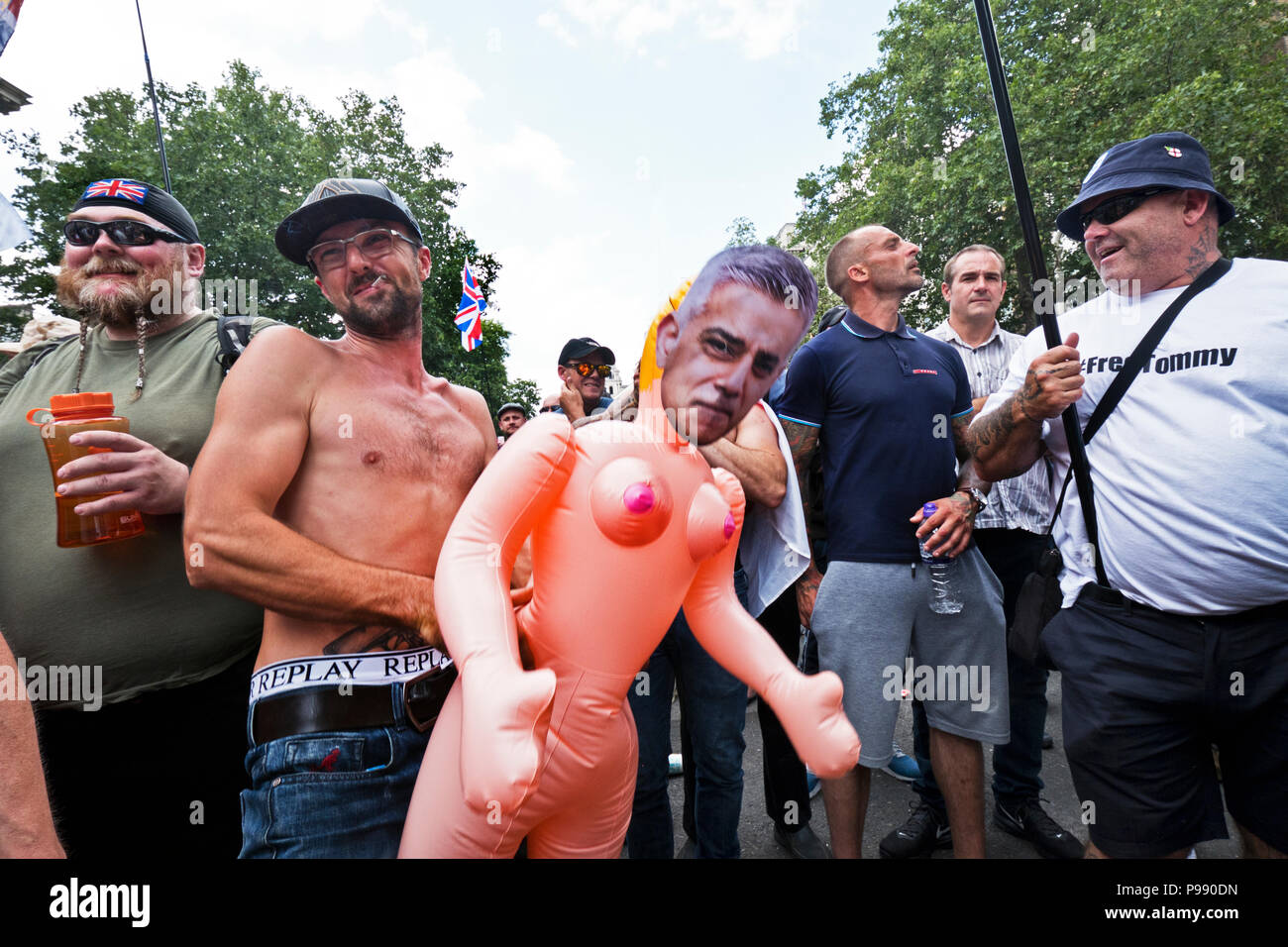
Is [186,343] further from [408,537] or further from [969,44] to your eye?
[969,44]

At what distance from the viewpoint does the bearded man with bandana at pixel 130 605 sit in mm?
1681

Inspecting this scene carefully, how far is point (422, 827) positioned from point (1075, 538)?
7.46ft

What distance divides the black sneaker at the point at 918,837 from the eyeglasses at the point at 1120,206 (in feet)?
8.92

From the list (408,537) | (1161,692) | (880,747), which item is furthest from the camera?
(880,747)

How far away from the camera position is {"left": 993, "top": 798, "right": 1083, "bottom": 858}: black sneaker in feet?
9.67

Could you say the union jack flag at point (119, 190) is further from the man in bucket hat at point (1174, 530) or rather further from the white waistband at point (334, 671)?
the man in bucket hat at point (1174, 530)

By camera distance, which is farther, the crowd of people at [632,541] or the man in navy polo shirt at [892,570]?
the man in navy polo shirt at [892,570]

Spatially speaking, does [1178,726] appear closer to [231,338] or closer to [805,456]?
[805,456]

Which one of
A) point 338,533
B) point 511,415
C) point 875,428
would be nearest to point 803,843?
point 875,428

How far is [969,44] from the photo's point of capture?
35.8 feet

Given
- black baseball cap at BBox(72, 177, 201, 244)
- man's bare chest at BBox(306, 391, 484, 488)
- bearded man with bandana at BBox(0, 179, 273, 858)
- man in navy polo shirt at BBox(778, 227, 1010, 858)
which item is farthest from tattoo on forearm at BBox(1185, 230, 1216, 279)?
black baseball cap at BBox(72, 177, 201, 244)

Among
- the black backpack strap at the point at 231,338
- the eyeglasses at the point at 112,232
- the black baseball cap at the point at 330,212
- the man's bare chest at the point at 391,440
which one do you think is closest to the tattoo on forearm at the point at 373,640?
the man's bare chest at the point at 391,440

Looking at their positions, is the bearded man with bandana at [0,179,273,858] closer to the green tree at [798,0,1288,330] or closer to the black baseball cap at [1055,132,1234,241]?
the black baseball cap at [1055,132,1234,241]
